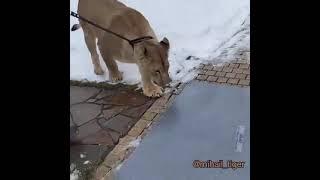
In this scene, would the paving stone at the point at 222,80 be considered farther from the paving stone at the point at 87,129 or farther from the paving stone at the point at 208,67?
the paving stone at the point at 87,129

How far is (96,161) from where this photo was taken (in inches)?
209

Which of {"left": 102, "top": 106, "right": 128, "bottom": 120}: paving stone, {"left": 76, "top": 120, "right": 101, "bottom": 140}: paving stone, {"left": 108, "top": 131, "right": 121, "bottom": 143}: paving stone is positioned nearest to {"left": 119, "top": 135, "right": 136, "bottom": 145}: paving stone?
{"left": 108, "top": 131, "right": 121, "bottom": 143}: paving stone

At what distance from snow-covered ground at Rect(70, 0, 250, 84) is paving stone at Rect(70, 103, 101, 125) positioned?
75 cm

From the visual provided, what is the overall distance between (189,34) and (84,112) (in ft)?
8.69

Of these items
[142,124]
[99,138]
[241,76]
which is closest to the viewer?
[99,138]

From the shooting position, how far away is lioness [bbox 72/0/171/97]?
632 centimetres

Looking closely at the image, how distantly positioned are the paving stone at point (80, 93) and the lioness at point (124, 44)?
350mm

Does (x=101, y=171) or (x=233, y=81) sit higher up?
(x=233, y=81)

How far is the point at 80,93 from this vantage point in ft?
22.3

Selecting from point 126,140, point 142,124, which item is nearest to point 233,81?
point 142,124

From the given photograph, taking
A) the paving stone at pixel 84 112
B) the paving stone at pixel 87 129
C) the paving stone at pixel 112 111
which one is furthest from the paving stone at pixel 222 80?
the paving stone at pixel 87 129

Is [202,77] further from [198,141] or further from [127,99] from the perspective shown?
[198,141]
